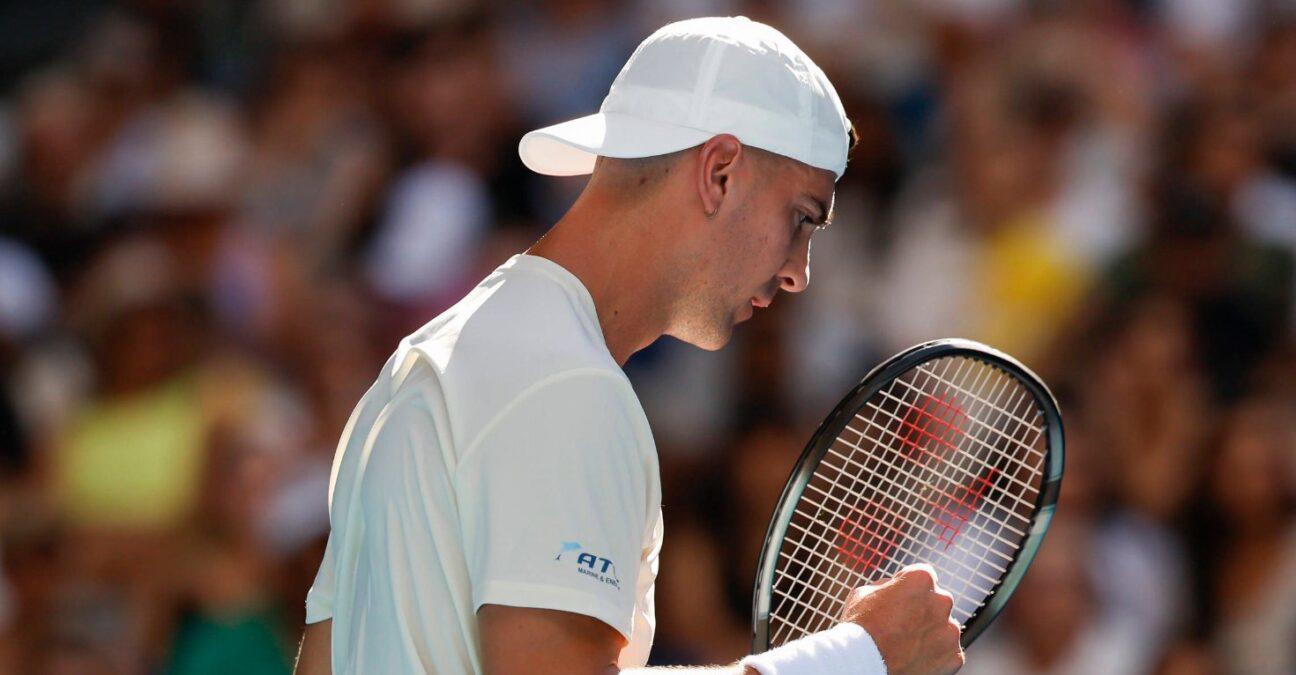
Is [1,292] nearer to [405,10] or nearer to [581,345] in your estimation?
[405,10]

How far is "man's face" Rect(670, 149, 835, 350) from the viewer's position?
2.22 m

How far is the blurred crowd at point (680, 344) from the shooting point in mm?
4906

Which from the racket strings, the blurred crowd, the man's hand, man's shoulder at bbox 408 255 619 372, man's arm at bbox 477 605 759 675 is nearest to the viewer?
man's arm at bbox 477 605 759 675

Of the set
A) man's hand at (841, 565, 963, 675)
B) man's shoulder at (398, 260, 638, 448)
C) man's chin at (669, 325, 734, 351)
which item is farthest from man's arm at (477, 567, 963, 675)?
man's chin at (669, 325, 734, 351)

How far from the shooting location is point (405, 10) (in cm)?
680

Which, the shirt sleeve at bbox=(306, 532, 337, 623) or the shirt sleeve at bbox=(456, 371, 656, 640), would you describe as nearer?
the shirt sleeve at bbox=(456, 371, 656, 640)

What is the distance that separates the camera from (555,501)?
6.27 ft

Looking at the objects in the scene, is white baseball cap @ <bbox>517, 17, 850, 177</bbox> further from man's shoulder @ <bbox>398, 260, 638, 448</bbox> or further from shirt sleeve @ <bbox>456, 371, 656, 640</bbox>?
shirt sleeve @ <bbox>456, 371, 656, 640</bbox>

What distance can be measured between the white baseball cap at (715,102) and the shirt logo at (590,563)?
0.52 m

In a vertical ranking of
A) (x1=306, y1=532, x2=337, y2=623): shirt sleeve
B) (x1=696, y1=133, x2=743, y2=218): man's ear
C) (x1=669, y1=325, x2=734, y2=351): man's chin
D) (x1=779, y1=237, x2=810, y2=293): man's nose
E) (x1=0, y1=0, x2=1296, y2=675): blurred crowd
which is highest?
(x1=696, y1=133, x2=743, y2=218): man's ear

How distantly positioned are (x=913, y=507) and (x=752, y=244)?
73 centimetres

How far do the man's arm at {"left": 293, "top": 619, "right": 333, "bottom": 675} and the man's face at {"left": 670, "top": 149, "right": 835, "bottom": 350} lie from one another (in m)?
0.61

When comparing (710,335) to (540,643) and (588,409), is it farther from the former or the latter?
(540,643)

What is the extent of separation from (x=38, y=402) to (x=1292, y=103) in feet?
13.5
